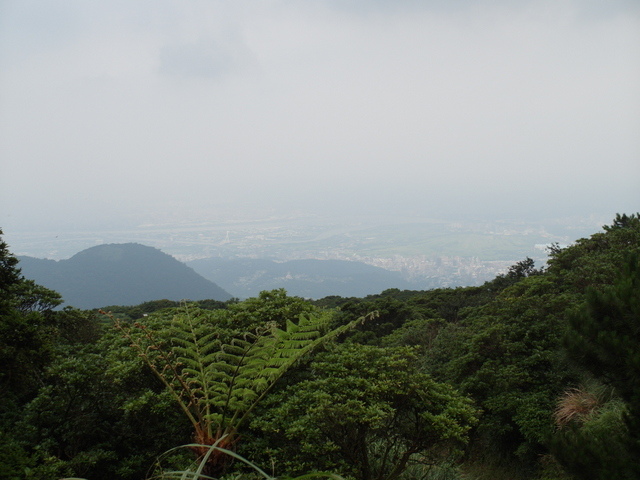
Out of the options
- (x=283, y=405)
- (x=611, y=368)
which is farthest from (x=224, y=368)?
(x=611, y=368)

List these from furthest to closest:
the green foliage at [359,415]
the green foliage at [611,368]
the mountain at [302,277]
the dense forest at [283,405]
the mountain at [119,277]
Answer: the mountain at [302,277], the mountain at [119,277], the green foliage at [359,415], the dense forest at [283,405], the green foliage at [611,368]

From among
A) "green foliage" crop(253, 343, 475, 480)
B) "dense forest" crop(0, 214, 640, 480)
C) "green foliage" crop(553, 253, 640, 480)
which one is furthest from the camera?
"green foliage" crop(253, 343, 475, 480)

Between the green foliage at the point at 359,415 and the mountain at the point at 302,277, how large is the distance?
243 ft

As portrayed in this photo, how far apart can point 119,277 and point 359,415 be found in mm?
87837

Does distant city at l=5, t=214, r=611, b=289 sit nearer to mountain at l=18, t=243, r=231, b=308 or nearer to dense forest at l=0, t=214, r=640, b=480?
A: mountain at l=18, t=243, r=231, b=308

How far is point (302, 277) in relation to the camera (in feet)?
314

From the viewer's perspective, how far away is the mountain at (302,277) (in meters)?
86.8

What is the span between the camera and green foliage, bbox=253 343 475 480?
13.1ft

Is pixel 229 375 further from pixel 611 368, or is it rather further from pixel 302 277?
pixel 302 277

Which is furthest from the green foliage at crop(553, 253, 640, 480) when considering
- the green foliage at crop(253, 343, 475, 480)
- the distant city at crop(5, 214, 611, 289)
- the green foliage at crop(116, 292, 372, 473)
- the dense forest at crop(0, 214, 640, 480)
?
the distant city at crop(5, 214, 611, 289)

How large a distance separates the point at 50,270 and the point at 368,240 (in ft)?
363

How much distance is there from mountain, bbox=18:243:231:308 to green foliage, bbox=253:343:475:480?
73333 millimetres

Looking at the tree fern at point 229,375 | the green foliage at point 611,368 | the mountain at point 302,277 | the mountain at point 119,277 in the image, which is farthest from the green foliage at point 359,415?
the mountain at point 302,277

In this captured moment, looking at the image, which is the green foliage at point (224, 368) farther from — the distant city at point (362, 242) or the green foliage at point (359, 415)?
the distant city at point (362, 242)
